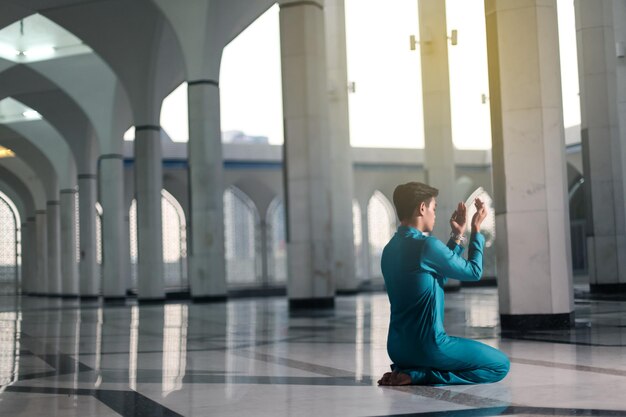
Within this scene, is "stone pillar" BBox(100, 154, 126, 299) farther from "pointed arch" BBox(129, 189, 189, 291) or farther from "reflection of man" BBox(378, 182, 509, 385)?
"reflection of man" BBox(378, 182, 509, 385)

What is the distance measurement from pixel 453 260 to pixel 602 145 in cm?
1599

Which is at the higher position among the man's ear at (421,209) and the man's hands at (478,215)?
the man's ear at (421,209)

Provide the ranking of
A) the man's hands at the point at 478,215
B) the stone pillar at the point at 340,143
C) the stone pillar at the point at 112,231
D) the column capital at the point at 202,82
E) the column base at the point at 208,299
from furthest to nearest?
the stone pillar at the point at 112,231
the stone pillar at the point at 340,143
the column base at the point at 208,299
the column capital at the point at 202,82
the man's hands at the point at 478,215

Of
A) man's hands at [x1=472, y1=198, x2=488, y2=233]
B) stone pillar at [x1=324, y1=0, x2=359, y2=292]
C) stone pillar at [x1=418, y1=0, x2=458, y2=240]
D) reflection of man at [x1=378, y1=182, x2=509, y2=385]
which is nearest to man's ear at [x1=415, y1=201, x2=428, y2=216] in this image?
reflection of man at [x1=378, y1=182, x2=509, y2=385]

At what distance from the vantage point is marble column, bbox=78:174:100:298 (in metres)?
37.6

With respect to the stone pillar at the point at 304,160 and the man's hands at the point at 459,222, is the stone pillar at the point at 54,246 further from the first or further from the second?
the man's hands at the point at 459,222

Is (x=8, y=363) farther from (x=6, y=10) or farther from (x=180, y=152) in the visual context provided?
(x=180, y=152)

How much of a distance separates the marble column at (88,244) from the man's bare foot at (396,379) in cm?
3298

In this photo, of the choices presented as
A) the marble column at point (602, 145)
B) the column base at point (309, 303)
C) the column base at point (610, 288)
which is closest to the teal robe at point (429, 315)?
the column base at point (309, 303)

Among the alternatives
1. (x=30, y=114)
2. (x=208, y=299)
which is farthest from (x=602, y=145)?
(x=30, y=114)

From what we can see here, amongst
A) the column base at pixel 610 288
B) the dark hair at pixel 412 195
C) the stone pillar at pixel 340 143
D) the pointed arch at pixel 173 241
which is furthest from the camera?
the pointed arch at pixel 173 241

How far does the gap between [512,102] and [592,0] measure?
11.0 metres

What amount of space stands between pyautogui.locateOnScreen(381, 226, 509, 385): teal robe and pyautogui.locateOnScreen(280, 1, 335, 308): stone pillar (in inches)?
520

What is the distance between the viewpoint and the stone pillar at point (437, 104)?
2648 cm
